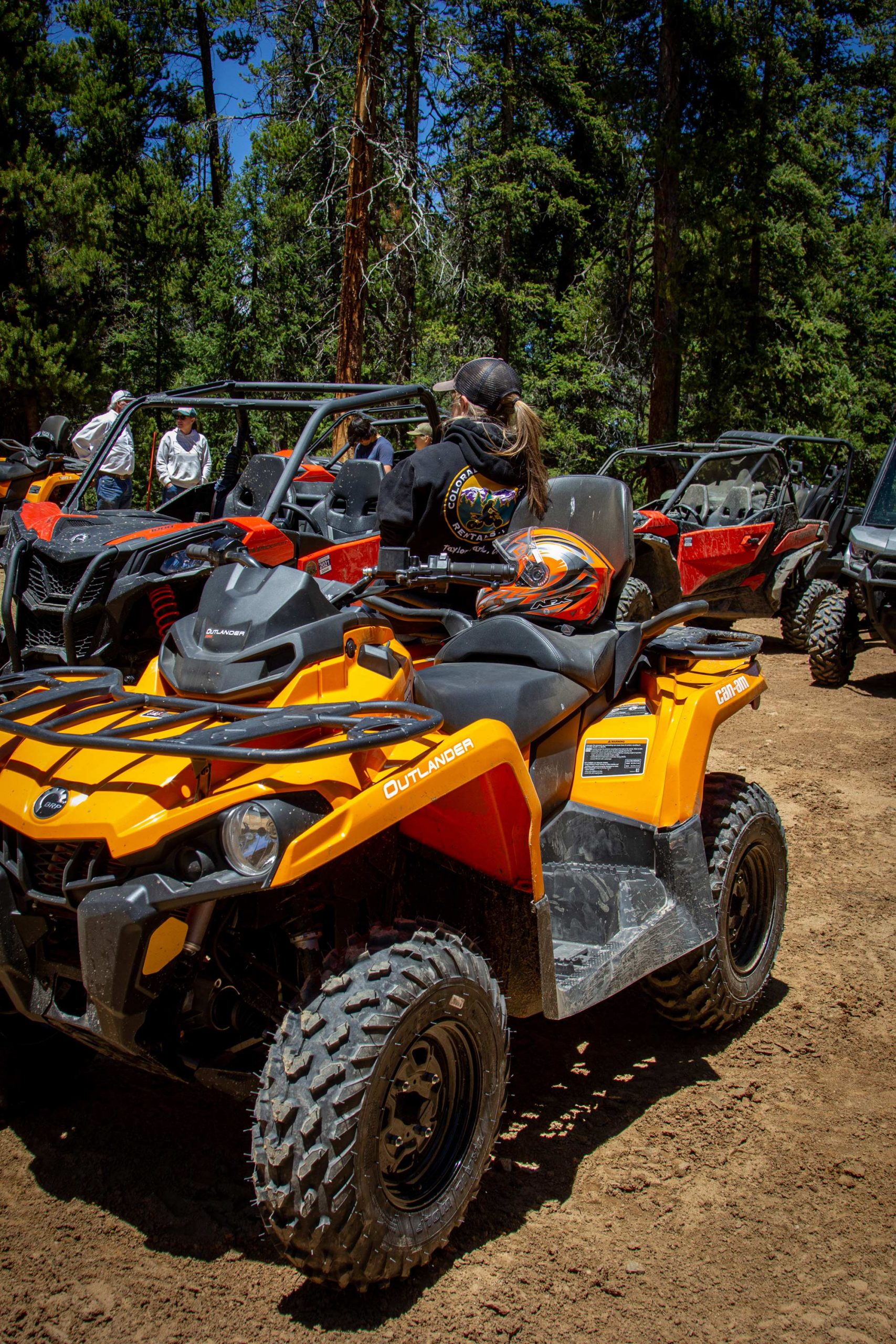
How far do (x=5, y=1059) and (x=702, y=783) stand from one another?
2223 millimetres

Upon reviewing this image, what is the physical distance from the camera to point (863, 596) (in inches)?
355

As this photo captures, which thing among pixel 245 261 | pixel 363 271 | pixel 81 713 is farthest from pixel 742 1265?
pixel 245 261

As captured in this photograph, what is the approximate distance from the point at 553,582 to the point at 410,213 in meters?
14.6

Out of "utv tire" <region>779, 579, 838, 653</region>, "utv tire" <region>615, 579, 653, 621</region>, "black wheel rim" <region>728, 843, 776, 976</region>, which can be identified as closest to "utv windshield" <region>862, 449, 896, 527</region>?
"utv tire" <region>779, 579, 838, 653</region>

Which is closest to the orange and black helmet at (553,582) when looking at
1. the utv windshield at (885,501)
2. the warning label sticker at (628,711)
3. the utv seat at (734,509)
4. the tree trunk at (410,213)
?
the warning label sticker at (628,711)

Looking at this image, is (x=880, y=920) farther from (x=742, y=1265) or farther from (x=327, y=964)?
(x=327, y=964)

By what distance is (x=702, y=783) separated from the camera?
3.52 metres

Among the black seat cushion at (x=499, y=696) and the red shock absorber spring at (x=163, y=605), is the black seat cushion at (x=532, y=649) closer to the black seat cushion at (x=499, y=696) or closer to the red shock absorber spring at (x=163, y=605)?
the black seat cushion at (x=499, y=696)

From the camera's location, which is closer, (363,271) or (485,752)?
(485,752)

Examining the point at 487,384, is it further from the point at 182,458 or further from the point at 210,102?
the point at 210,102

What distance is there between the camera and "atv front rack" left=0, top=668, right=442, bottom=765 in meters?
2.24

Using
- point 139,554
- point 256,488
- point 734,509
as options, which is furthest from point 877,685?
point 139,554

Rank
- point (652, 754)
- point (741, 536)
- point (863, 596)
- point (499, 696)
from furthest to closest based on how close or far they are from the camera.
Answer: point (741, 536) → point (863, 596) → point (652, 754) → point (499, 696)

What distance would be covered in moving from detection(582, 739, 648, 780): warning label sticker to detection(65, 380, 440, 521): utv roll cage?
12.6ft
